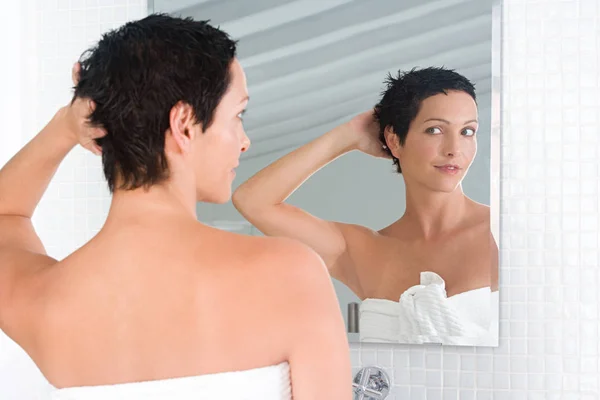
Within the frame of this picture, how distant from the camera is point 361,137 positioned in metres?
1.97

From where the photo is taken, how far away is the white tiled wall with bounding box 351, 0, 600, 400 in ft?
6.12

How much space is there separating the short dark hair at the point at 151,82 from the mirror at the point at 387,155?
46.4 inches

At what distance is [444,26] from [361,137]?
34 cm

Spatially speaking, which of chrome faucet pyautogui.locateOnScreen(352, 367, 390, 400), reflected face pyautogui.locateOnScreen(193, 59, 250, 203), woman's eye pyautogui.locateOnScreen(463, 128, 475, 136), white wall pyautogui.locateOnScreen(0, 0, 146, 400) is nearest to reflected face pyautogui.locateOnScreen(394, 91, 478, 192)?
woman's eye pyautogui.locateOnScreen(463, 128, 475, 136)

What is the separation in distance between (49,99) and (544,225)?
4.53ft

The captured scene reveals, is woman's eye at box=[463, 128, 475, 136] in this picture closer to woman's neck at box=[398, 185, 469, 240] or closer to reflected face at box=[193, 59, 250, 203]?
woman's neck at box=[398, 185, 469, 240]

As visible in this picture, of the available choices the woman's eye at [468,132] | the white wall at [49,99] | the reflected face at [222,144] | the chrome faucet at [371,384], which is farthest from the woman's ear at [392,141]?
the reflected face at [222,144]

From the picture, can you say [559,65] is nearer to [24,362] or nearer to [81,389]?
[81,389]

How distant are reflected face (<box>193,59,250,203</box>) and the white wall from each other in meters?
1.41

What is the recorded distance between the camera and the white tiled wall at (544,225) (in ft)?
6.12

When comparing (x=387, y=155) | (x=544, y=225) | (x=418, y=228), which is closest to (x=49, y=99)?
(x=387, y=155)

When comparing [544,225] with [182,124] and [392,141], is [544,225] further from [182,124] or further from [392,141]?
[182,124]

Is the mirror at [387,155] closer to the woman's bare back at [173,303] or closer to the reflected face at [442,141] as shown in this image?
the reflected face at [442,141]

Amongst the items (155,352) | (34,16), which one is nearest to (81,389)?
(155,352)
